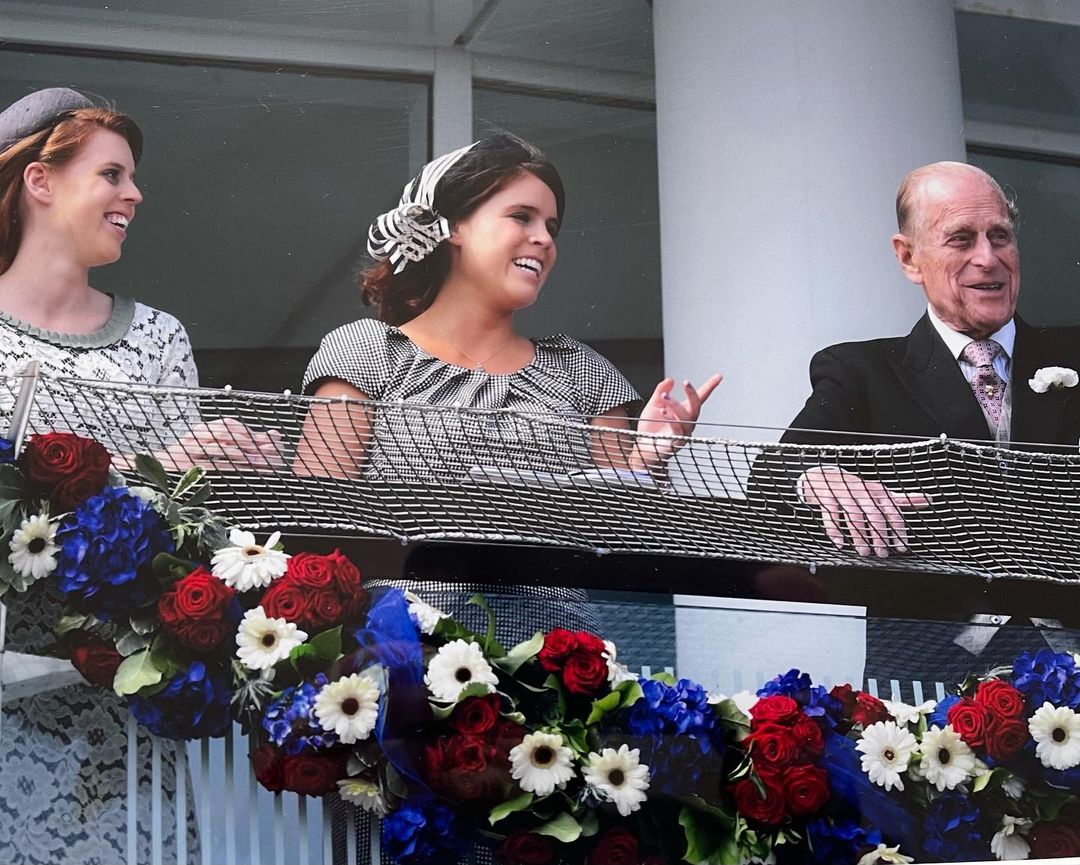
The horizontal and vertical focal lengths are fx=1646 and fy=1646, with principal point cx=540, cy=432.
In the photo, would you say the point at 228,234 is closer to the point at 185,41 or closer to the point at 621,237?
the point at 185,41

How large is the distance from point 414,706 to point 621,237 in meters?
0.68

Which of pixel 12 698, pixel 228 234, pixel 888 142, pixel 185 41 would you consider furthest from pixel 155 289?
pixel 888 142

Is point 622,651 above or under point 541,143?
under

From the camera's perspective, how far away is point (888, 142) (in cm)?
219

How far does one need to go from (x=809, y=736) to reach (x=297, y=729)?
575 mm

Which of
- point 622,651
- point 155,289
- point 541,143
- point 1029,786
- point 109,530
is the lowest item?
point 1029,786

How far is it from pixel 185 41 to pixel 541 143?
46 centimetres

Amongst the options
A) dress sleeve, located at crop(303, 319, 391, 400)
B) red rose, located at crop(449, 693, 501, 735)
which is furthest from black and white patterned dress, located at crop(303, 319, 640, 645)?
red rose, located at crop(449, 693, 501, 735)

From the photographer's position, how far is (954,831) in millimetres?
1880

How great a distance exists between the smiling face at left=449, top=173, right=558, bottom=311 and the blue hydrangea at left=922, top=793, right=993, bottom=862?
0.78 m

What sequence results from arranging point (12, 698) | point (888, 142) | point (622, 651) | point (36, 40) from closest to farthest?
point (12, 698) < point (622, 651) < point (36, 40) < point (888, 142)

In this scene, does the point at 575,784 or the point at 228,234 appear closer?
the point at 575,784

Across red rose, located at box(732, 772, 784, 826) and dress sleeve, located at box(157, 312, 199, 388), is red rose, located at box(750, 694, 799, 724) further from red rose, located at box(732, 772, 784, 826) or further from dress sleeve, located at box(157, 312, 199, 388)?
dress sleeve, located at box(157, 312, 199, 388)

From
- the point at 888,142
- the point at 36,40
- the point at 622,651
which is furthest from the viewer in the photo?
the point at 888,142
